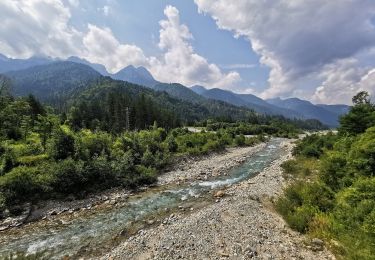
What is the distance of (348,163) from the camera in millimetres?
17141

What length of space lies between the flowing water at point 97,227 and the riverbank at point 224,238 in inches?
86.3

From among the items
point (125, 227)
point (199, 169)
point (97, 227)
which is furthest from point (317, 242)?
point (199, 169)

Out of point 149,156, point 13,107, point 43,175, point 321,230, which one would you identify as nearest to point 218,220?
point 321,230

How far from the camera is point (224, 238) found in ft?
47.2

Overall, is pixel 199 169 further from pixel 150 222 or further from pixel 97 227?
pixel 97 227

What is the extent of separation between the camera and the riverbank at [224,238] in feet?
42.1

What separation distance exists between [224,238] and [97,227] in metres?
8.84

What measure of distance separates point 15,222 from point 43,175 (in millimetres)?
6007

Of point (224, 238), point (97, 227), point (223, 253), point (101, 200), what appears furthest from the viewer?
point (101, 200)

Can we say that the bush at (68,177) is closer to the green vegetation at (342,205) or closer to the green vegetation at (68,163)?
the green vegetation at (68,163)

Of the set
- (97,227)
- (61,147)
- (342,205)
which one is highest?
(61,147)

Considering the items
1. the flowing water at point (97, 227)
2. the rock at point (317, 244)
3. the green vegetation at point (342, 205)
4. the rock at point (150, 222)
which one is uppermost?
the green vegetation at point (342, 205)

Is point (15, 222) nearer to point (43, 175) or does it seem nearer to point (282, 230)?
point (43, 175)

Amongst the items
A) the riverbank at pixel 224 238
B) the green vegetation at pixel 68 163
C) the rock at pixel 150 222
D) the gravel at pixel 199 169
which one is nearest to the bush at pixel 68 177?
the green vegetation at pixel 68 163
